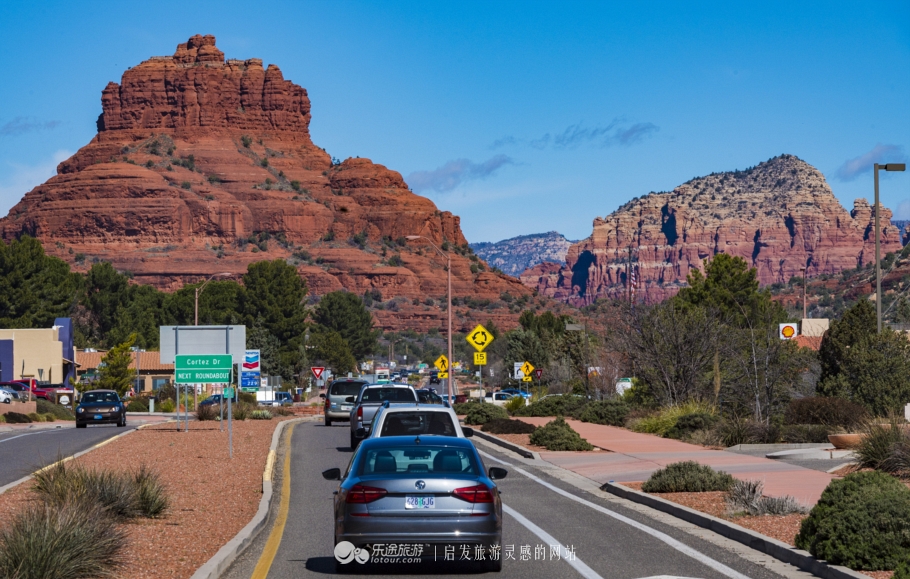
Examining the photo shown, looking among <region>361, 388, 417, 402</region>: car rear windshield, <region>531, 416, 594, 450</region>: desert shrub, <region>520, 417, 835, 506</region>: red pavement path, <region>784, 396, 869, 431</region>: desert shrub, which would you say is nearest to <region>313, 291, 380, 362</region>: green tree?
<region>520, 417, 835, 506</region>: red pavement path

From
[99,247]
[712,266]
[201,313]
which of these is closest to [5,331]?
[201,313]

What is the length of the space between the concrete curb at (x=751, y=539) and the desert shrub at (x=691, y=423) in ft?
38.4

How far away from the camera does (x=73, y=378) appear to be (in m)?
87.1

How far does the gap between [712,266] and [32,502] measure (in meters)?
43.2

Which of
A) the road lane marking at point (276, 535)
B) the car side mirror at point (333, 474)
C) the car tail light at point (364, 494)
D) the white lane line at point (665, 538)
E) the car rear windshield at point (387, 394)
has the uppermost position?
the car rear windshield at point (387, 394)

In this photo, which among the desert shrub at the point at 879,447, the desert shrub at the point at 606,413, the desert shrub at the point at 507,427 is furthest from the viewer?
the desert shrub at the point at 606,413

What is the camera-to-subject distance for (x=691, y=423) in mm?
29047

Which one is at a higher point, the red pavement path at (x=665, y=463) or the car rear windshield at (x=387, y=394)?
the car rear windshield at (x=387, y=394)

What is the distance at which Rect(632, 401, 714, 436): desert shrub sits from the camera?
30.9 m

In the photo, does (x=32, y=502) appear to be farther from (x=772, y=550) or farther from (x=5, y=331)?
(x=5, y=331)

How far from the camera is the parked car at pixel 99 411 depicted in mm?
44031

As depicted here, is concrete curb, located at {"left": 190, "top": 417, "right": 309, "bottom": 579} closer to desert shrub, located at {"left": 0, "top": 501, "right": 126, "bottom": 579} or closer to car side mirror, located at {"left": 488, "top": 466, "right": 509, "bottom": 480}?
desert shrub, located at {"left": 0, "top": 501, "right": 126, "bottom": 579}

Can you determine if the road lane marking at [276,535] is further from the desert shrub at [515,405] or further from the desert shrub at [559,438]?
the desert shrub at [515,405]

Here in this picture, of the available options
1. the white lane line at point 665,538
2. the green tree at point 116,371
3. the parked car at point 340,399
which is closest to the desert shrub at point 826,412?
the white lane line at point 665,538
